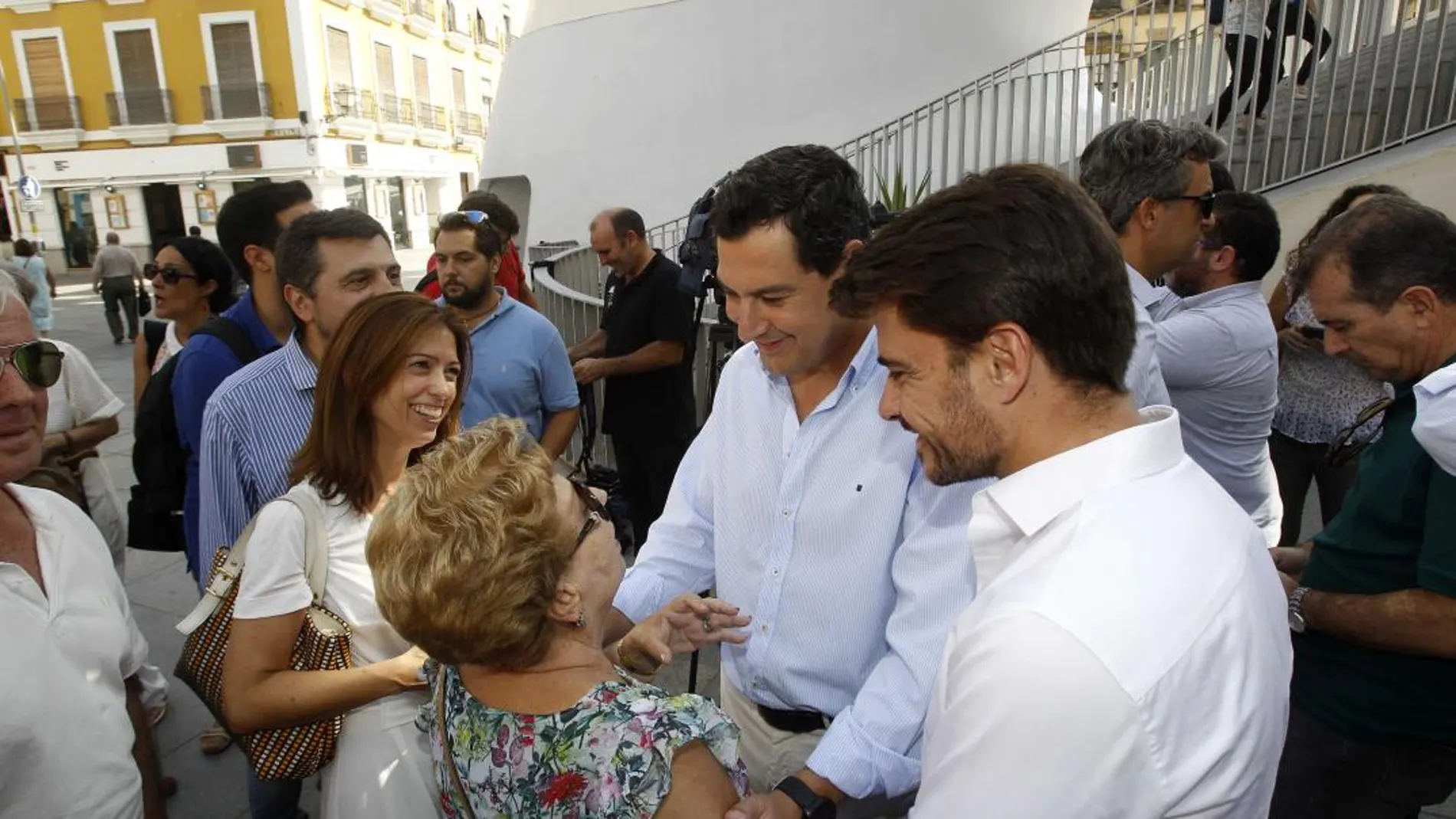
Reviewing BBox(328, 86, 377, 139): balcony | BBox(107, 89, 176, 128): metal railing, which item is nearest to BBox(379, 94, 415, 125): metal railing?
BBox(328, 86, 377, 139): balcony

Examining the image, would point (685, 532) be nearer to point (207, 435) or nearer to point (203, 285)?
point (207, 435)

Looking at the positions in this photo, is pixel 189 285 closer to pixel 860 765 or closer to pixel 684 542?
pixel 684 542

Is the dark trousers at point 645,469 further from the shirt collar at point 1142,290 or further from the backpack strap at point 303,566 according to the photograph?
the backpack strap at point 303,566

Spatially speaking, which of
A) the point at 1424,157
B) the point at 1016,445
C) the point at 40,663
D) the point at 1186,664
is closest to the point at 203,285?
the point at 40,663

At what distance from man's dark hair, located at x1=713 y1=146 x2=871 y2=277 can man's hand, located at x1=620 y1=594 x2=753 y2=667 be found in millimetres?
718

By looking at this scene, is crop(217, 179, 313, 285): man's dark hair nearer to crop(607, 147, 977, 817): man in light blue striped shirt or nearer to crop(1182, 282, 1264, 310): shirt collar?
crop(607, 147, 977, 817): man in light blue striped shirt

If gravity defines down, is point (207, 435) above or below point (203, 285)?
below

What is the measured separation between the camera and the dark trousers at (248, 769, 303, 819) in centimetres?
242

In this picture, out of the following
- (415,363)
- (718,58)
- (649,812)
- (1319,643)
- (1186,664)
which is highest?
(718,58)

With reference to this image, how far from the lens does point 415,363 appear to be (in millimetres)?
2096

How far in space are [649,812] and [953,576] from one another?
64cm

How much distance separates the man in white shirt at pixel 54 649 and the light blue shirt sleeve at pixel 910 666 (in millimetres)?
1312

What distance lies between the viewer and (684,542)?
2016 millimetres

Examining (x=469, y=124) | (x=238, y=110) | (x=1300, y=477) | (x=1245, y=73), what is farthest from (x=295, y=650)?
(x=469, y=124)
